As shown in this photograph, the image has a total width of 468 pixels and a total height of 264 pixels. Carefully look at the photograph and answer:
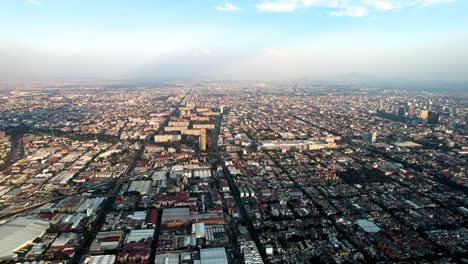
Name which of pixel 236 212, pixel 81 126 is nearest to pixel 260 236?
pixel 236 212

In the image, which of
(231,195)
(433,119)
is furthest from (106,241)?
(433,119)

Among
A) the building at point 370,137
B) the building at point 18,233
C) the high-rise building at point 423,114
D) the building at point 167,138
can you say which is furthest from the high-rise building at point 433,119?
the building at point 18,233

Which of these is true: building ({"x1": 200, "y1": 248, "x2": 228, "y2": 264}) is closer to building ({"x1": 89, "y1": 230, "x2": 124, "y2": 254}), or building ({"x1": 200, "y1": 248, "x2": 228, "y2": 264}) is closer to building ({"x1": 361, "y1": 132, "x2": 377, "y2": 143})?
building ({"x1": 89, "y1": 230, "x2": 124, "y2": 254})

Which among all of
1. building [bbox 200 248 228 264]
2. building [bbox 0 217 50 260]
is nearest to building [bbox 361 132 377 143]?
building [bbox 200 248 228 264]

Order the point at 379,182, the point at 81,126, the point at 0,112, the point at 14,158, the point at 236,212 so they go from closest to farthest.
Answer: the point at 236,212
the point at 379,182
the point at 14,158
the point at 81,126
the point at 0,112

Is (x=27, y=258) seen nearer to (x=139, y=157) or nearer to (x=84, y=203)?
(x=84, y=203)

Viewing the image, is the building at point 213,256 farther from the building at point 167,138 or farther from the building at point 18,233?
the building at point 167,138

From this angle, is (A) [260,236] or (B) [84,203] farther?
(B) [84,203]
